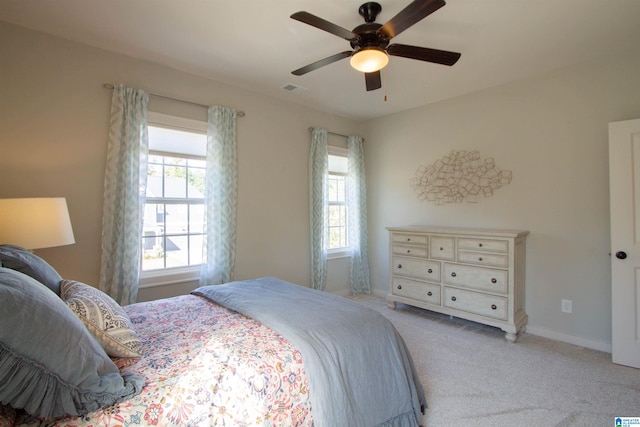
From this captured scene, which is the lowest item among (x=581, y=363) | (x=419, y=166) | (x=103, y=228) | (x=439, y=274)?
(x=581, y=363)

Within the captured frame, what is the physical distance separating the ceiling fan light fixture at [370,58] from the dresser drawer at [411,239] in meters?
2.16

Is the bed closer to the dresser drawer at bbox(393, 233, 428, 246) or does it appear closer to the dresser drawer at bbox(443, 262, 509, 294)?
the dresser drawer at bbox(443, 262, 509, 294)

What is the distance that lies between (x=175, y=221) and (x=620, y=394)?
12.7 ft

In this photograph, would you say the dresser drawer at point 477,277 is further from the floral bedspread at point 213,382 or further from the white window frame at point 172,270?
the white window frame at point 172,270

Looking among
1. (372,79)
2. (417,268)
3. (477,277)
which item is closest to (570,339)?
(477,277)

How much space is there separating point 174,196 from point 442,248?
2943mm

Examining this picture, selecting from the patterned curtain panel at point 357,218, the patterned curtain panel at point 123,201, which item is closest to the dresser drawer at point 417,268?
the patterned curtain panel at point 357,218

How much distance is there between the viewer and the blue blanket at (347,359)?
1375mm

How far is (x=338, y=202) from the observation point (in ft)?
15.1

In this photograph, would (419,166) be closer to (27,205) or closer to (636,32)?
(636,32)

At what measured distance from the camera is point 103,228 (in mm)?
2553

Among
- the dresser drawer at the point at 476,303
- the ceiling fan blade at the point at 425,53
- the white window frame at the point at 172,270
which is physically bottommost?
the dresser drawer at the point at 476,303

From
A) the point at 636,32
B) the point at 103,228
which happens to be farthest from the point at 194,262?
the point at 636,32

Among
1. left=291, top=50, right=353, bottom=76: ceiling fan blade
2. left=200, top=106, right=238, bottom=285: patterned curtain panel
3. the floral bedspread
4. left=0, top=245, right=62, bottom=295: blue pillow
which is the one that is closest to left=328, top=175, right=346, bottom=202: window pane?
left=200, top=106, right=238, bottom=285: patterned curtain panel
